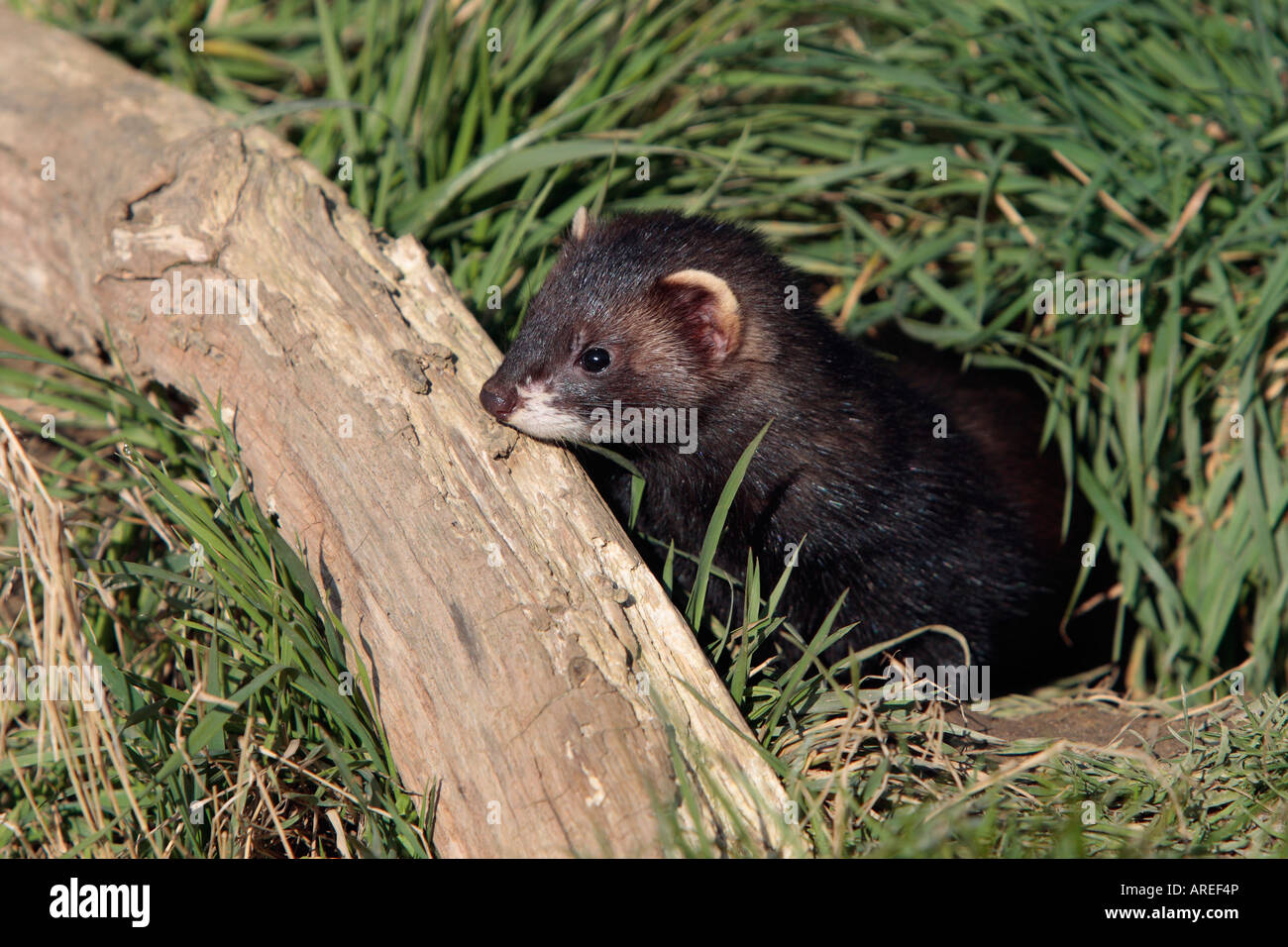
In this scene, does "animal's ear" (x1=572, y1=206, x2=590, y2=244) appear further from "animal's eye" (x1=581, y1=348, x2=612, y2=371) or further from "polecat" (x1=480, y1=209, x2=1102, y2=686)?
"animal's eye" (x1=581, y1=348, x2=612, y2=371)

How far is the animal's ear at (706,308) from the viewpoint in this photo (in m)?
3.61

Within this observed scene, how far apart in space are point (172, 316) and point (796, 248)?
3.09 meters

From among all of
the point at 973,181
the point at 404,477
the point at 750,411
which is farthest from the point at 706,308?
the point at 973,181

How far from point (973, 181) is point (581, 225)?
224 centimetres

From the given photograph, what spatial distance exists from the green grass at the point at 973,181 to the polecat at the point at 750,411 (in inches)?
22.3

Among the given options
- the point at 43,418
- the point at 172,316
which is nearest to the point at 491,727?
the point at 172,316

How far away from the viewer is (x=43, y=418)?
14.4ft

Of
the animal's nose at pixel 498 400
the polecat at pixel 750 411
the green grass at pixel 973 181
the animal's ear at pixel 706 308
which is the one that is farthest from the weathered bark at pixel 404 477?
the animal's ear at pixel 706 308

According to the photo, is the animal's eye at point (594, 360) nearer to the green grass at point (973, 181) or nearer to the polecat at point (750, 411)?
the polecat at point (750, 411)

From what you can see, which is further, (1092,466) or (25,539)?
(1092,466)

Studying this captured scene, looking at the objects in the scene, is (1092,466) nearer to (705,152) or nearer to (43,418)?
(705,152)

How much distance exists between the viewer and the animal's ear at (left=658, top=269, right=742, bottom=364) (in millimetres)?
3605

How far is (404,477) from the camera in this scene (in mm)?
3328
